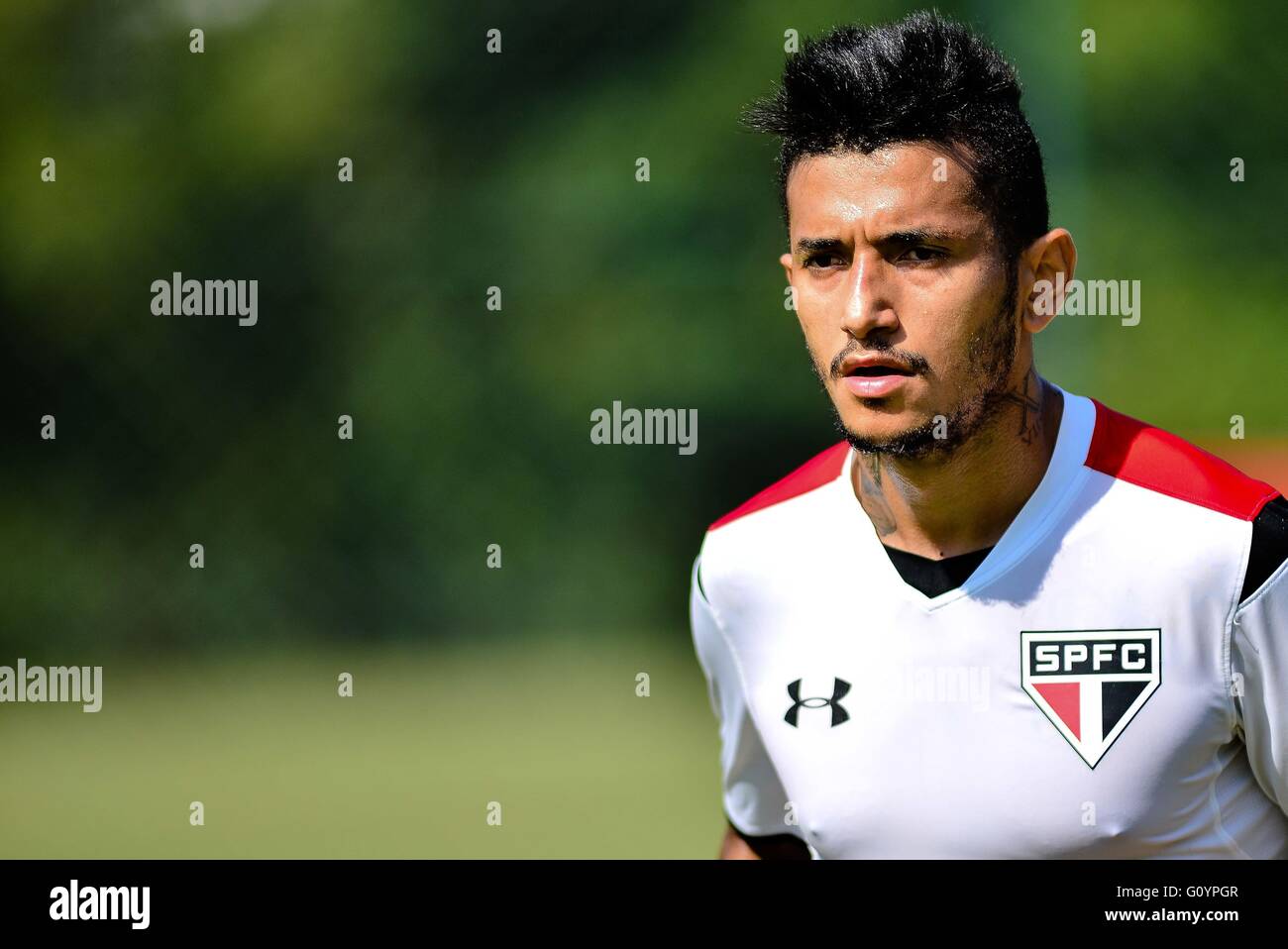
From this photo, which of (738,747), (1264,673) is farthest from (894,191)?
(738,747)

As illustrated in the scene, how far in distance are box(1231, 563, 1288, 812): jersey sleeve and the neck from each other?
417mm

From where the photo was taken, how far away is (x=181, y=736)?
6.43m

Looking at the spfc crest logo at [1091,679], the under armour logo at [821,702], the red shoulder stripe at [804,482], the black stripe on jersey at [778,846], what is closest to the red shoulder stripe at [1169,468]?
the spfc crest logo at [1091,679]

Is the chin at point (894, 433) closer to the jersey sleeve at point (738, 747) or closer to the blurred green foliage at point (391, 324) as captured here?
the jersey sleeve at point (738, 747)

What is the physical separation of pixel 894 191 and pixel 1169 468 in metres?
0.66

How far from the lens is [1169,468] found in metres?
2.41

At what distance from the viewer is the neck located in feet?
Answer: 8.07

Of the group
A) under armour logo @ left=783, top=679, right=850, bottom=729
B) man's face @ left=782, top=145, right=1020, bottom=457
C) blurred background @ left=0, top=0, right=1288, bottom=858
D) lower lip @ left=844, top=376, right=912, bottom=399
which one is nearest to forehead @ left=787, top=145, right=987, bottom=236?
man's face @ left=782, top=145, right=1020, bottom=457

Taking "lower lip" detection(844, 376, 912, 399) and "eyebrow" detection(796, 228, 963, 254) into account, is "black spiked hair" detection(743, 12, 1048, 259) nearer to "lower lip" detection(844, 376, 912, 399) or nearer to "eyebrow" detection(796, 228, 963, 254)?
"eyebrow" detection(796, 228, 963, 254)

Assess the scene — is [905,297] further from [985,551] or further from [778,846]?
[778,846]

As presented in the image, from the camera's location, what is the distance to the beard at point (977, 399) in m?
2.43

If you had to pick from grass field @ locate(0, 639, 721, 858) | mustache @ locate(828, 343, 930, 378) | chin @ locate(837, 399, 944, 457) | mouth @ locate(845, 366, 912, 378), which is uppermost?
mustache @ locate(828, 343, 930, 378)

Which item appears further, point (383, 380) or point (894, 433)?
point (383, 380)

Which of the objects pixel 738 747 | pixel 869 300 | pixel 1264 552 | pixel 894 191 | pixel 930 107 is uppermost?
A: pixel 930 107
